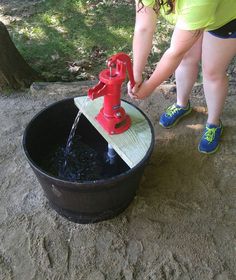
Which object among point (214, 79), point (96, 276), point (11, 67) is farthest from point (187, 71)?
point (11, 67)

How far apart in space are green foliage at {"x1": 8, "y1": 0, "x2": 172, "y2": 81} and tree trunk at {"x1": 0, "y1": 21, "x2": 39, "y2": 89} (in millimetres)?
290

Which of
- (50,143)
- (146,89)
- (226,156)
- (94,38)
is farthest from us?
(94,38)

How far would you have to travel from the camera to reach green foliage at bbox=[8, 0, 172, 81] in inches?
123

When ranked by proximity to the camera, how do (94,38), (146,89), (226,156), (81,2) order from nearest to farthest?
1. (146,89)
2. (226,156)
3. (94,38)
4. (81,2)

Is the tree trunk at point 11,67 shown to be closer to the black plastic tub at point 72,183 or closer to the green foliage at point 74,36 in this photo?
the green foliage at point 74,36

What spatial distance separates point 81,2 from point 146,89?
9.40 feet

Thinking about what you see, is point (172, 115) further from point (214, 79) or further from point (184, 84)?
point (214, 79)

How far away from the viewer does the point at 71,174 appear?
1.86 m

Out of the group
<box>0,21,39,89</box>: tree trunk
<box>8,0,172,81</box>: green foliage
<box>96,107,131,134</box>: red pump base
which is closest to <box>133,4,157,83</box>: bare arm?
<box>96,107,131,134</box>: red pump base

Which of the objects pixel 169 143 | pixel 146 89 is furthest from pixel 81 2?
pixel 146 89

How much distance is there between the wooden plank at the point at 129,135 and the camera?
61.6 inches

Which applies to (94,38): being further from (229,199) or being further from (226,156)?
(229,199)

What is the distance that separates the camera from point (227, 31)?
63.2 inches

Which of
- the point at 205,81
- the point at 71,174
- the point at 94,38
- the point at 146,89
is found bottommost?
the point at 94,38
